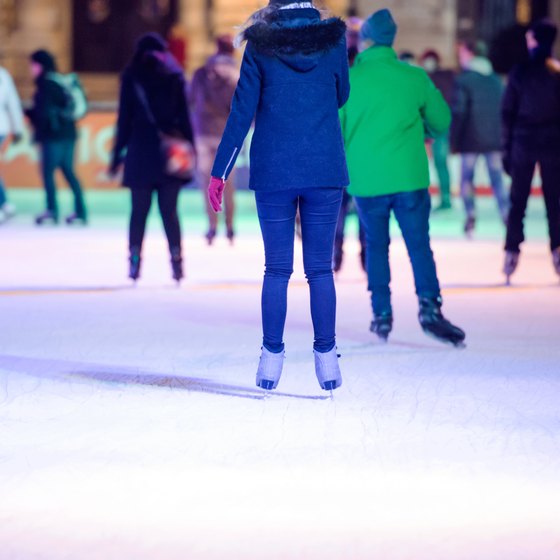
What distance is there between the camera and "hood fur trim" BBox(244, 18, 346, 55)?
6547 mm

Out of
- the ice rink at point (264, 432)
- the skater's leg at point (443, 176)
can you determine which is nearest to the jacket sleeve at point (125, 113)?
the ice rink at point (264, 432)

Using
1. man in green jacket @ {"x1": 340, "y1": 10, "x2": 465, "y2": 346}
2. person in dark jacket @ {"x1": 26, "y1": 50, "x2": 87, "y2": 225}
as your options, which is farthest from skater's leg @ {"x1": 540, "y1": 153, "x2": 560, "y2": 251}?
person in dark jacket @ {"x1": 26, "y1": 50, "x2": 87, "y2": 225}

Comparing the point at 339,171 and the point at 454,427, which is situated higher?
the point at 339,171

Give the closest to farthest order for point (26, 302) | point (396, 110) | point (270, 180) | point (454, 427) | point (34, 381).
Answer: point (454, 427)
point (270, 180)
point (34, 381)
point (396, 110)
point (26, 302)

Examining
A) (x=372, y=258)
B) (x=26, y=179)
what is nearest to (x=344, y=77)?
(x=372, y=258)

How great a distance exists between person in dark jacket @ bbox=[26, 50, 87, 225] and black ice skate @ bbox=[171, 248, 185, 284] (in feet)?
18.2

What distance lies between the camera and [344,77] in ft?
22.2

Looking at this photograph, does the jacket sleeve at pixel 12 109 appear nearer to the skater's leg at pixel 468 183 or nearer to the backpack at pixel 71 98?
the backpack at pixel 71 98

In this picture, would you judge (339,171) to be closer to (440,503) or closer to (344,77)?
(344,77)

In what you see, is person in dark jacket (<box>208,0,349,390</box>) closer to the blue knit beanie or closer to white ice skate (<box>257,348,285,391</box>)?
white ice skate (<box>257,348,285,391</box>)

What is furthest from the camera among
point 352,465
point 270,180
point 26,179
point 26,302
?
point 26,179

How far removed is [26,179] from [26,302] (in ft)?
35.8

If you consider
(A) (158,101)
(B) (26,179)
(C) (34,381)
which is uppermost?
(A) (158,101)

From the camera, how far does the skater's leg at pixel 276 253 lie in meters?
6.68
